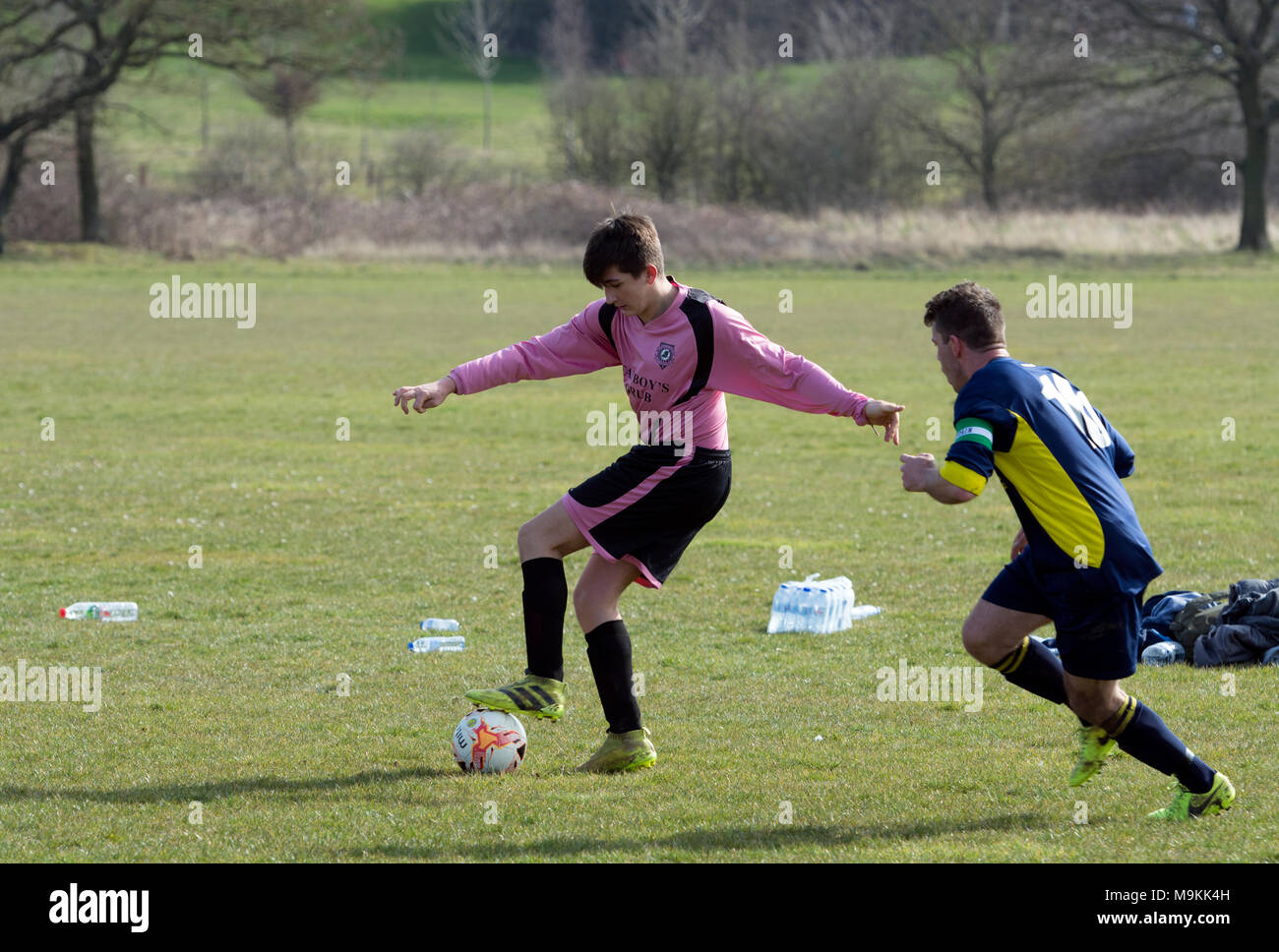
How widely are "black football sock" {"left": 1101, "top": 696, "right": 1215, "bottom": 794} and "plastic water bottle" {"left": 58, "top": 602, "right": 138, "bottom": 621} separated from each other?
6.11 metres

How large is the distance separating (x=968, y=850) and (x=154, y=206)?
47.1 metres

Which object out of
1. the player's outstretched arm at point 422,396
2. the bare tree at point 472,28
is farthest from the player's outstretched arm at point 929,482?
the bare tree at point 472,28

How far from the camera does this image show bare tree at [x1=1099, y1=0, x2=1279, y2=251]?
46.6 m

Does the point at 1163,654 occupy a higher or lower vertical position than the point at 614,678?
lower

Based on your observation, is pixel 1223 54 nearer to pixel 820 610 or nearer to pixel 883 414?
pixel 820 610

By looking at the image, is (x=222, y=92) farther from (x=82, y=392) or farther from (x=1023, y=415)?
(x=1023, y=415)

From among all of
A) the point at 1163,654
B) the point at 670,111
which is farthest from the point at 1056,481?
the point at 670,111

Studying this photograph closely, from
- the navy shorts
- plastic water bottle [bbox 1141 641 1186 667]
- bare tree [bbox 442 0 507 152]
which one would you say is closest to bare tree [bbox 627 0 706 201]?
bare tree [bbox 442 0 507 152]

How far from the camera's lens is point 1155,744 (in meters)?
5.11

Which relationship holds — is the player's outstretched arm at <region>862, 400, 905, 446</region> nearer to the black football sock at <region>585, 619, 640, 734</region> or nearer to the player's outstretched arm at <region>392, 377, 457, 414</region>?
the black football sock at <region>585, 619, 640, 734</region>

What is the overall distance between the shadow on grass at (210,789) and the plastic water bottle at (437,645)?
2.12m

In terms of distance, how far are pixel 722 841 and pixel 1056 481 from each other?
1720 millimetres

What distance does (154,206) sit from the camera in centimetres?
4769

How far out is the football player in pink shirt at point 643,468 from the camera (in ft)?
19.1
